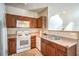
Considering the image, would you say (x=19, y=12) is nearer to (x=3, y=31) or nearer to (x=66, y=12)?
(x=3, y=31)

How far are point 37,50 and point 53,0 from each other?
2.66ft

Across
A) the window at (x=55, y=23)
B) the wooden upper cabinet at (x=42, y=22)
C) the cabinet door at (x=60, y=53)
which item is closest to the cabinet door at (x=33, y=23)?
the wooden upper cabinet at (x=42, y=22)

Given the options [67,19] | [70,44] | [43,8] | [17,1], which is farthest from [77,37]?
[17,1]

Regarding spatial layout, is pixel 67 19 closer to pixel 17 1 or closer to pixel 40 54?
pixel 40 54

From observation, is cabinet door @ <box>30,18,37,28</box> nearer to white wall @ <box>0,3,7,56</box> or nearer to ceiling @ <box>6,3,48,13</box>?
ceiling @ <box>6,3,48,13</box>

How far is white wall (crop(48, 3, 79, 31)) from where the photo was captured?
1614 millimetres

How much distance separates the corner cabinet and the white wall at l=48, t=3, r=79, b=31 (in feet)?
1.10

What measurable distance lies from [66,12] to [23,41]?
792 millimetres

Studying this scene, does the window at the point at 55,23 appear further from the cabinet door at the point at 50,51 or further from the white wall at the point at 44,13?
the cabinet door at the point at 50,51

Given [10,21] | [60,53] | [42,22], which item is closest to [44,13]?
→ [42,22]

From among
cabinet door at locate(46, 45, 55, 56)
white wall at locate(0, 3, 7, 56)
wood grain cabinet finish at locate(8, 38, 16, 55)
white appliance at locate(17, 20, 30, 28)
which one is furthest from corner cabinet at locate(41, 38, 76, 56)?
white wall at locate(0, 3, 7, 56)

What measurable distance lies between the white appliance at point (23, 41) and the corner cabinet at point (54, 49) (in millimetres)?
233

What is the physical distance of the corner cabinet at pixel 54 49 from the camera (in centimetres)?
155

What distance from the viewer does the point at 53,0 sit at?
167cm
